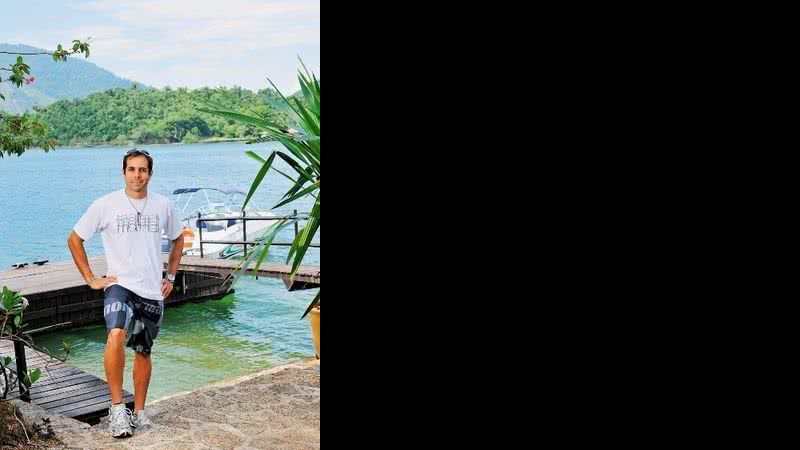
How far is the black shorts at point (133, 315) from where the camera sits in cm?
431

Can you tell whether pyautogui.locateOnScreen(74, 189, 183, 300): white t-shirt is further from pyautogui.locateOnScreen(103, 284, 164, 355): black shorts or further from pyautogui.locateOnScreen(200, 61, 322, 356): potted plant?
pyautogui.locateOnScreen(200, 61, 322, 356): potted plant

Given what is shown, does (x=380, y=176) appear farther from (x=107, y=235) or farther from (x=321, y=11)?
(x=107, y=235)

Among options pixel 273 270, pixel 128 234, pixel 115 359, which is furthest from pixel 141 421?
pixel 273 270

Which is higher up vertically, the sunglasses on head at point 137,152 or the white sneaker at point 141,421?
the sunglasses on head at point 137,152

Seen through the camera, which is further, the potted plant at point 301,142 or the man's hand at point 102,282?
the potted plant at point 301,142

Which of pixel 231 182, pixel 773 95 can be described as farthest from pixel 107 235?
pixel 231 182

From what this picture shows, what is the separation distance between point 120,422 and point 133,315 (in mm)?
568

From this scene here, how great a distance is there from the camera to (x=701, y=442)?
20.1 inches

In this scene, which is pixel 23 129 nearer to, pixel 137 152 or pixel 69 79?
pixel 137 152

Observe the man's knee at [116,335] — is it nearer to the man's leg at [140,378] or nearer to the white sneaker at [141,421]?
the man's leg at [140,378]

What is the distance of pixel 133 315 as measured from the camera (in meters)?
4.41

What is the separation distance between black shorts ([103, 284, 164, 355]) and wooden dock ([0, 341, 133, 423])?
747 mm

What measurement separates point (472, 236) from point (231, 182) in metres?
60.0

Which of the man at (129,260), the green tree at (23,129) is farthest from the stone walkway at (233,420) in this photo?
the green tree at (23,129)
